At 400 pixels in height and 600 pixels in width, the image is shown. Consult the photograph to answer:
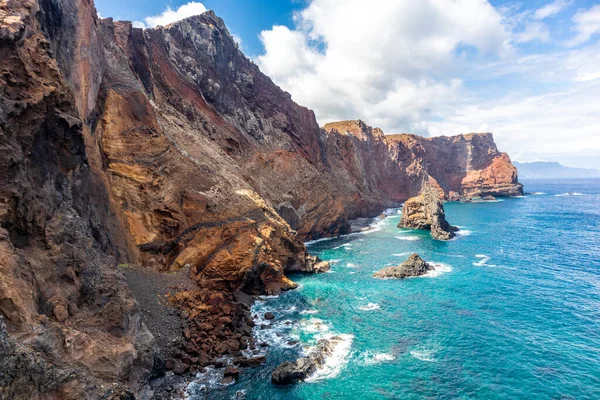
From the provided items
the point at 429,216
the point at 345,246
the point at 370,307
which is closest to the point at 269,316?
the point at 370,307

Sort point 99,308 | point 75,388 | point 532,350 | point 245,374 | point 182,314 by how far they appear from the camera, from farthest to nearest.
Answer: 1. point 182,314
2. point 532,350
3. point 245,374
4. point 99,308
5. point 75,388

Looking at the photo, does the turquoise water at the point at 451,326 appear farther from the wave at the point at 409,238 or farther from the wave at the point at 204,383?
the wave at the point at 409,238

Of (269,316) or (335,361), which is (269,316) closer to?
(269,316)

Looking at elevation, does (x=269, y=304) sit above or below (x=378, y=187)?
below

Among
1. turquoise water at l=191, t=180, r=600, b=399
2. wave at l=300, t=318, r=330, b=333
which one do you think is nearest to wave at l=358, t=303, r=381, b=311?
turquoise water at l=191, t=180, r=600, b=399

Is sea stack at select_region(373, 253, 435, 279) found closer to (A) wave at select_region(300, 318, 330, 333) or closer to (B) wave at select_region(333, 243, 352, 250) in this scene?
(A) wave at select_region(300, 318, 330, 333)

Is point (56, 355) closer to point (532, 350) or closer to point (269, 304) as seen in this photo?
point (269, 304)

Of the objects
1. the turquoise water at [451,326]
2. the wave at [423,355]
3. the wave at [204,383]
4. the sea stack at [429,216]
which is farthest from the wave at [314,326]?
the sea stack at [429,216]

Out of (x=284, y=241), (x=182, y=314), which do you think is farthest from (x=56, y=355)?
(x=284, y=241)
